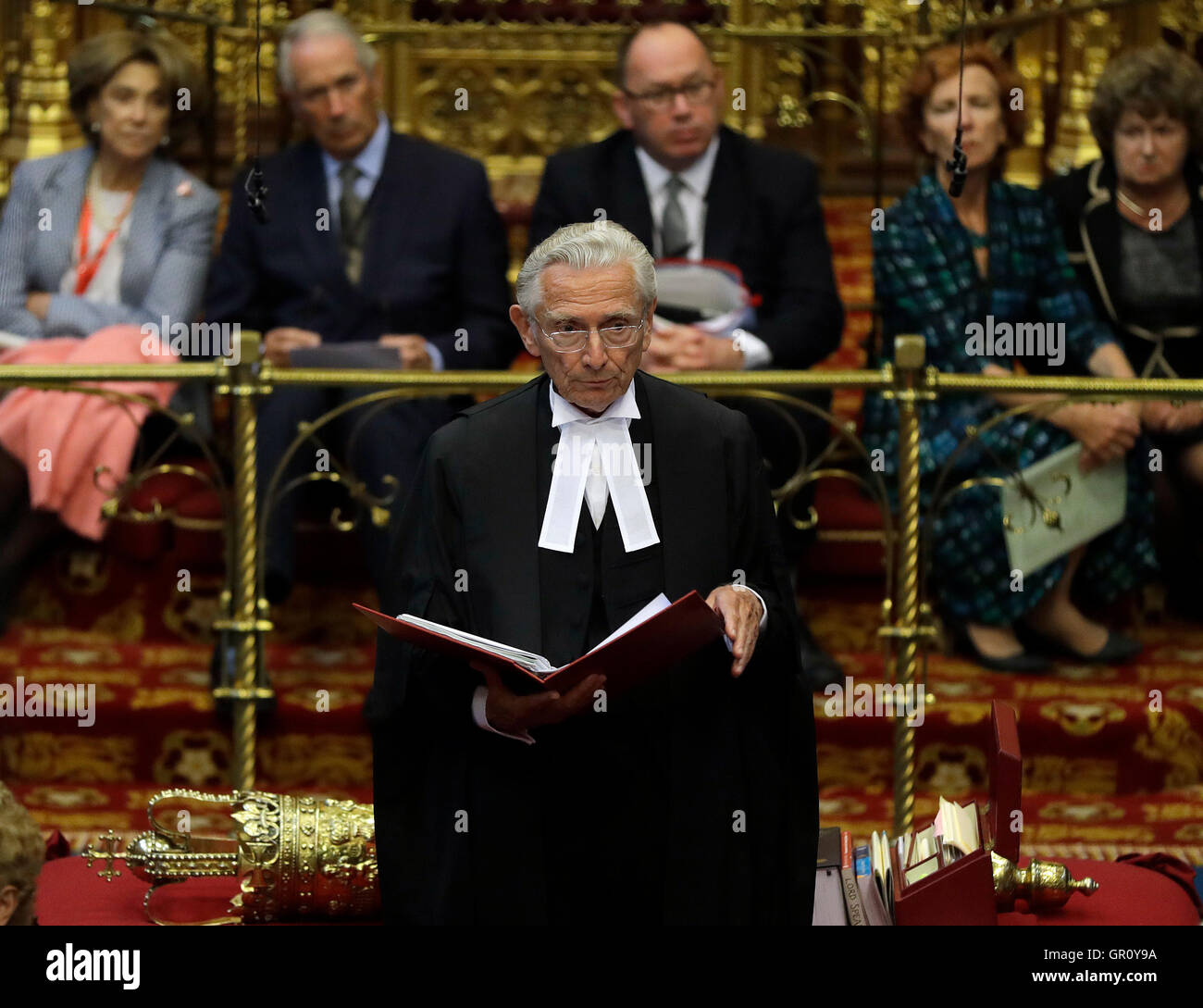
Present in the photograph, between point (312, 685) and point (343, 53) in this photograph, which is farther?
point (343, 53)

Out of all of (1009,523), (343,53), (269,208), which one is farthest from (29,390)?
(1009,523)

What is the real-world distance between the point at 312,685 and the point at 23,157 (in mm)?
2834

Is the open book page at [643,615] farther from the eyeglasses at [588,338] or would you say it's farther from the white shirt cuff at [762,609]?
the eyeglasses at [588,338]

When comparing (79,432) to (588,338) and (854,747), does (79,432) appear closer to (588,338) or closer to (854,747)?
(854,747)

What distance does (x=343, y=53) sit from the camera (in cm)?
563

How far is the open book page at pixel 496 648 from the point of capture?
299cm

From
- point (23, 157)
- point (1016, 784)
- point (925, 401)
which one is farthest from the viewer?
point (23, 157)

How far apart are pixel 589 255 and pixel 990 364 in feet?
8.47

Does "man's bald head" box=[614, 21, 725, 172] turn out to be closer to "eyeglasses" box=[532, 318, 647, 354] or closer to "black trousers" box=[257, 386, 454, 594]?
"black trousers" box=[257, 386, 454, 594]

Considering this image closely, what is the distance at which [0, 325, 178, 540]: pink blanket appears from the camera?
5375mm

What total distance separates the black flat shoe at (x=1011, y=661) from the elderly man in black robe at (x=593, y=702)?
2.11 metres

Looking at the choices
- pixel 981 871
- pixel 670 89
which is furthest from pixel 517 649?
pixel 670 89

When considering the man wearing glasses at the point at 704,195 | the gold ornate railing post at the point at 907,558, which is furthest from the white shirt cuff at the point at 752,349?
the gold ornate railing post at the point at 907,558

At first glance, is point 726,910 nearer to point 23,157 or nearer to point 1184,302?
point 1184,302
